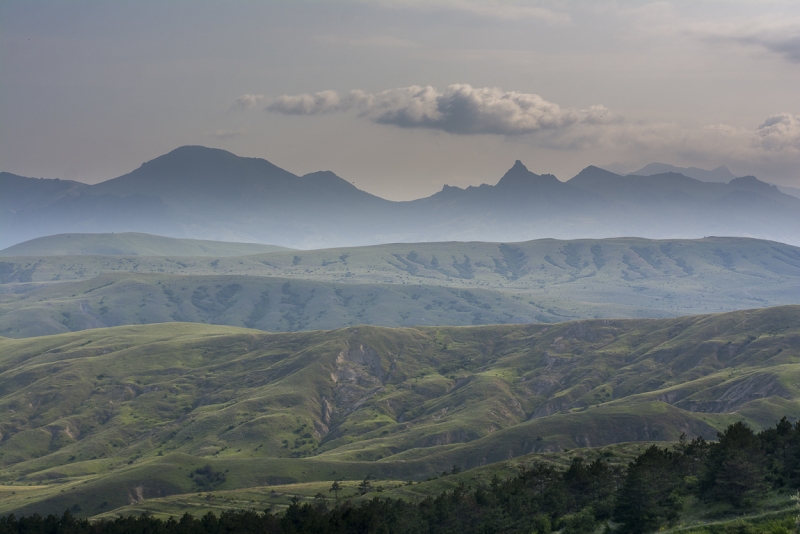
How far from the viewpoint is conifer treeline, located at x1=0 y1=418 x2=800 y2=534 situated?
106 m

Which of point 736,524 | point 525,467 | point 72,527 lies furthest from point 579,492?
point 72,527

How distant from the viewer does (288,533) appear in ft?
405

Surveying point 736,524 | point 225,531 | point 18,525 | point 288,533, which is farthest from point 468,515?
point 18,525

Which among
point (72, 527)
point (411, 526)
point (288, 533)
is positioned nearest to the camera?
point (288, 533)

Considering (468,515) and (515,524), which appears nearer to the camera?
(515,524)

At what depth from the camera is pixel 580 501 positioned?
445 feet

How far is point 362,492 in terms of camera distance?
197625mm

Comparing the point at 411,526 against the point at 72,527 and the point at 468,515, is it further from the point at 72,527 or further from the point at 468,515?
the point at 72,527

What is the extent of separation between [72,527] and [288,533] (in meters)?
52.0

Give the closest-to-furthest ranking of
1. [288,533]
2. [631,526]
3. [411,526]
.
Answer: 1. [631,526]
2. [288,533]
3. [411,526]

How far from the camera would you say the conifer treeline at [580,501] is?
349 ft

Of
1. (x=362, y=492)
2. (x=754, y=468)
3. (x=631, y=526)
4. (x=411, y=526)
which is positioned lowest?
(x=362, y=492)

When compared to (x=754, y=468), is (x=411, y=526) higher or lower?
lower

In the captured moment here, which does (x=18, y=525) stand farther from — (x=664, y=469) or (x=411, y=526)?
(x=664, y=469)
